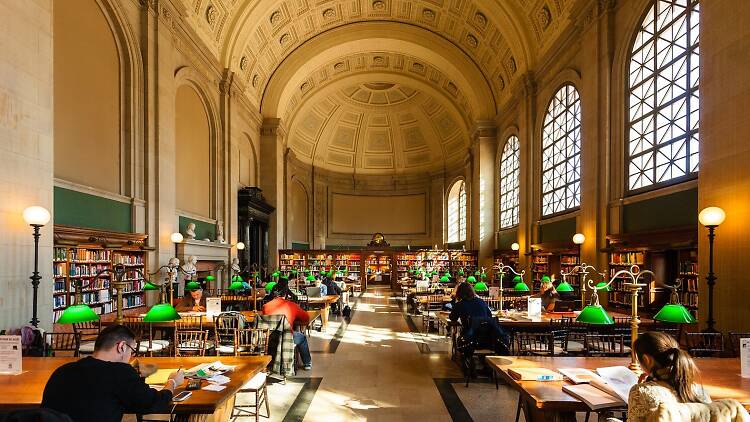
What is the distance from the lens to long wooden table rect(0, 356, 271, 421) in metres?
2.98

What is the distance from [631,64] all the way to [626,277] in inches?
192

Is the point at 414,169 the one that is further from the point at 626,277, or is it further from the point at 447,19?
the point at 626,277

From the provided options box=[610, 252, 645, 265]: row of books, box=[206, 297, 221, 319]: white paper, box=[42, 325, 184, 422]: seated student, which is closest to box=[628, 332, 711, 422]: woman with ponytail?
box=[42, 325, 184, 422]: seated student

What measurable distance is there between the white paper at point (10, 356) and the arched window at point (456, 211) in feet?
81.1

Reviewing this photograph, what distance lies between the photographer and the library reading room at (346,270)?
359 centimetres

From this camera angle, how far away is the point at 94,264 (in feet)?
28.7

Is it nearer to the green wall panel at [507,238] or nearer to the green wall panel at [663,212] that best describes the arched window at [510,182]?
the green wall panel at [507,238]

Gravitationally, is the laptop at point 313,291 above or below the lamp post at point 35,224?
below

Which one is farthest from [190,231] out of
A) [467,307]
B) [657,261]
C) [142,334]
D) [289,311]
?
[657,261]

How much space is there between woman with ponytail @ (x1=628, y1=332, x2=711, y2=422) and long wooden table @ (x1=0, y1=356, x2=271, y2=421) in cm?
256

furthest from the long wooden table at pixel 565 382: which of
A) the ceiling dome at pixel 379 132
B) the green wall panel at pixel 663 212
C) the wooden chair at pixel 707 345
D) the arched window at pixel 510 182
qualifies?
the ceiling dome at pixel 379 132

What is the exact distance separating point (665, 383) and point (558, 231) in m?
12.5

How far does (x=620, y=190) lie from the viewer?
1045cm

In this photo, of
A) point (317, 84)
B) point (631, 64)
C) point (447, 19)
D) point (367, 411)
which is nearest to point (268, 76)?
point (317, 84)
